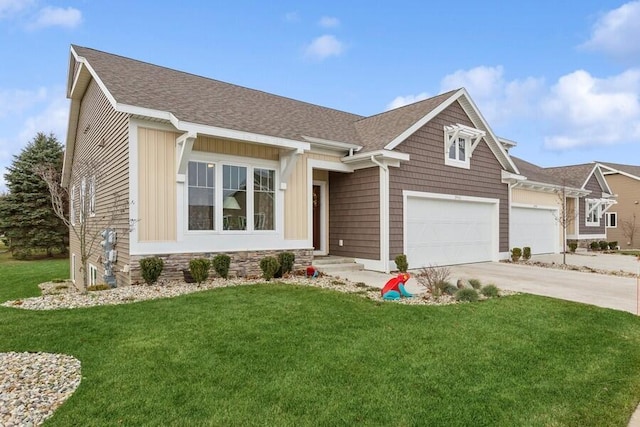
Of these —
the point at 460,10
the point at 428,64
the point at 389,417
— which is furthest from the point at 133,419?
the point at 428,64

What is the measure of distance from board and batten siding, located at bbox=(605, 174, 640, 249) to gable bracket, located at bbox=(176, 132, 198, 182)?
3027 centimetres

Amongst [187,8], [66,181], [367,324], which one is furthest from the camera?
[66,181]

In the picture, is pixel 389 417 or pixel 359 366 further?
pixel 359 366

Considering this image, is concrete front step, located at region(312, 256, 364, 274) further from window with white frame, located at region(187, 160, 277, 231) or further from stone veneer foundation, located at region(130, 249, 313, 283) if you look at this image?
window with white frame, located at region(187, 160, 277, 231)

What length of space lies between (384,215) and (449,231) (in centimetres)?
325

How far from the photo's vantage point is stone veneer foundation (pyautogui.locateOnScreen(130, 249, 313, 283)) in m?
7.80

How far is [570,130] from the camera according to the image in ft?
116

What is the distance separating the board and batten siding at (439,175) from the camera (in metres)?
11.0

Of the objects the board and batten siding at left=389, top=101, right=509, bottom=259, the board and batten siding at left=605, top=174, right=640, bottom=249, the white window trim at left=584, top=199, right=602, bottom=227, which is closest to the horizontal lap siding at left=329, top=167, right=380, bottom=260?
the board and batten siding at left=389, top=101, right=509, bottom=259

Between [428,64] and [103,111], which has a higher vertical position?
[428,64]

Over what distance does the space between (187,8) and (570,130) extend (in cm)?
3554

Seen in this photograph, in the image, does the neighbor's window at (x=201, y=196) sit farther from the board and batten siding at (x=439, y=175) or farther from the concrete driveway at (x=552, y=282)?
the board and batten siding at (x=439, y=175)

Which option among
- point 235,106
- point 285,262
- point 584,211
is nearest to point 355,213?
point 285,262

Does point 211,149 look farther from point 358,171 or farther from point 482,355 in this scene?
point 482,355
